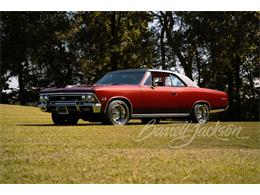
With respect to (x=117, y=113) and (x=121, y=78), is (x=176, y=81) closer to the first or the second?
(x=121, y=78)

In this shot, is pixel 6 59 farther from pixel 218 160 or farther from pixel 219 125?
pixel 218 160

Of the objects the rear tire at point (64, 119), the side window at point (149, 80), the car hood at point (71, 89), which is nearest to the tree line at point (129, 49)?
the car hood at point (71, 89)

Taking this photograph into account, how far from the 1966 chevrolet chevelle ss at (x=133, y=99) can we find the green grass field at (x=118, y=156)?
406mm

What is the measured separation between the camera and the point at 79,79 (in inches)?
359

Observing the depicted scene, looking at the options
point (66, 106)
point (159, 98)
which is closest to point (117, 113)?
point (159, 98)

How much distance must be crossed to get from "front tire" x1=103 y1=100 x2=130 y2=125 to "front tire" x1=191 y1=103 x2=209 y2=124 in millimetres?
1198

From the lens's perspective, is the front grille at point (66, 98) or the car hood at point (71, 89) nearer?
the car hood at point (71, 89)

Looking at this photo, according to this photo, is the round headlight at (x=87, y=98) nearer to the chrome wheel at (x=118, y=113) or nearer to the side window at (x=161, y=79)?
the chrome wheel at (x=118, y=113)

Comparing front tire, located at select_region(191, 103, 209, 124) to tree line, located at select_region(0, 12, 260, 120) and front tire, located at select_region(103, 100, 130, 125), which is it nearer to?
tree line, located at select_region(0, 12, 260, 120)

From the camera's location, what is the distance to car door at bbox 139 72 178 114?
978 centimetres

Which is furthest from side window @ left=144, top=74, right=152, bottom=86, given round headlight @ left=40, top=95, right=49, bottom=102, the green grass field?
round headlight @ left=40, top=95, right=49, bottom=102

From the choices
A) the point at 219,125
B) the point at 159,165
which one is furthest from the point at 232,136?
the point at 159,165

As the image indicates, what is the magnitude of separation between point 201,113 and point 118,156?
13.2ft

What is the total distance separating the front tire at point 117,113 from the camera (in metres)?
9.59
